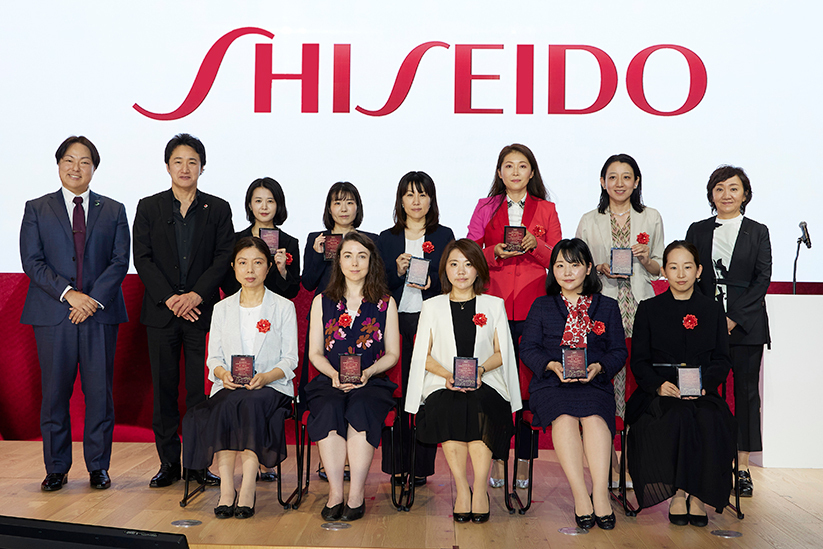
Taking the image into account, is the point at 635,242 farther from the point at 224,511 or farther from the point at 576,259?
the point at 224,511

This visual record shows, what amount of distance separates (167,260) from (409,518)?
5.92 ft

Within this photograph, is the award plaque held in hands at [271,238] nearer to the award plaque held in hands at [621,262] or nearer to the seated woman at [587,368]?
the seated woman at [587,368]

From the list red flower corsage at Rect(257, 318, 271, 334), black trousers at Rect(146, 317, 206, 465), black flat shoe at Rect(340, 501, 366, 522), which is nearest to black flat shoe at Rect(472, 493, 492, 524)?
black flat shoe at Rect(340, 501, 366, 522)

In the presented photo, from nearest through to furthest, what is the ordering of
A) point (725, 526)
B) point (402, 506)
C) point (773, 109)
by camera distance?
point (725, 526), point (402, 506), point (773, 109)

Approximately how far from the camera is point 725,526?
3207mm

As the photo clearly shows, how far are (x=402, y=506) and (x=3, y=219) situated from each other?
Result: 372 cm

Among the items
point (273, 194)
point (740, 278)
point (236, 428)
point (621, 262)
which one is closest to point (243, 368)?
point (236, 428)

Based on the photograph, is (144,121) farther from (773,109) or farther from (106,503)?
(773,109)

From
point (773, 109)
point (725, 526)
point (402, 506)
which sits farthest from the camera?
point (773, 109)

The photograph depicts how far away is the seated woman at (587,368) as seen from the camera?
3.22m

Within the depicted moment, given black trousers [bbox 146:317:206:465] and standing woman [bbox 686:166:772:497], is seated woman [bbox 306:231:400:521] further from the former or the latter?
standing woman [bbox 686:166:772:497]

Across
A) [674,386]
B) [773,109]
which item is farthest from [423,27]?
[674,386]

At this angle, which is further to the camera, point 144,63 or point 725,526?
point 144,63

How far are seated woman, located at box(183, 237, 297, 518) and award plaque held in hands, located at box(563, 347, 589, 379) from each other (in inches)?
51.8
